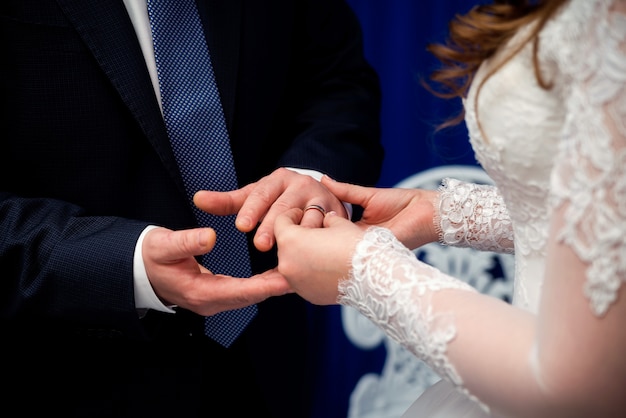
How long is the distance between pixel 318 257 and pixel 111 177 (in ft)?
1.84

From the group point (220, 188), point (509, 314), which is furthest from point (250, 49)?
point (509, 314)

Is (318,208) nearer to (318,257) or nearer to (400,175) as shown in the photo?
(318,257)

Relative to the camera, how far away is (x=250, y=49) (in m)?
1.42

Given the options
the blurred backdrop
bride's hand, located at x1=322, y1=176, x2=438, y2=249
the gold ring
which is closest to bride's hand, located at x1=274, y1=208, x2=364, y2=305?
the gold ring

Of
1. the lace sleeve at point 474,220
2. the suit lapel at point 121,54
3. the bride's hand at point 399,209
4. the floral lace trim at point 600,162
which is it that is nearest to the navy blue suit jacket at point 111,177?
the suit lapel at point 121,54

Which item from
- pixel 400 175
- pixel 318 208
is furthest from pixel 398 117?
pixel 318 208

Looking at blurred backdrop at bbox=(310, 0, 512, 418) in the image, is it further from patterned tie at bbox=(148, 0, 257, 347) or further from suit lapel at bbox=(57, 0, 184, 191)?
suit lapel at bbox=(57, 0, 184, 191)

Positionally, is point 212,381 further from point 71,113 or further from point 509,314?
point 509,314

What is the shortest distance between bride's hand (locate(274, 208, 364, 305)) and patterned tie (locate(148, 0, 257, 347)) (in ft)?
1.22

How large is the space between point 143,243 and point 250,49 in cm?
51

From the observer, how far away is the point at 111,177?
128 cm

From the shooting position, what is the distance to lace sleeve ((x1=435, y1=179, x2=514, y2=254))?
1.20 metres

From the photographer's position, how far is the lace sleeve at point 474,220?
1199mm

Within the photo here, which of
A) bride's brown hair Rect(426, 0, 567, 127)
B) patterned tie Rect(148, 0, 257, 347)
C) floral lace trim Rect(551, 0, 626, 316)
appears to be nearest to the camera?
floral lace trim Rect(551, 0, 626, 316)
